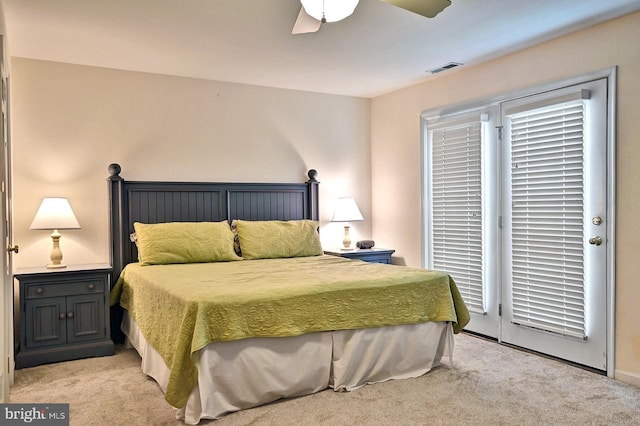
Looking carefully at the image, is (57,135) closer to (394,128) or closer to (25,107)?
(25,107)

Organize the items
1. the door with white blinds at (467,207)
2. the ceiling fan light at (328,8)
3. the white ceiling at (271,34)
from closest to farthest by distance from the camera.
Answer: the ceiling fan light at (328,8) → the white ceiling at (271,34) → the door with white blinds at (467,207)

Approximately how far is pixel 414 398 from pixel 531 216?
1826 mm

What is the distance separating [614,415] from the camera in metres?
2.72

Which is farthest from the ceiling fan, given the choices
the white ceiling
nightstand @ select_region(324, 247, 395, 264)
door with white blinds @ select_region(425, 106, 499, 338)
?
nightstand @ select_region(324, 247, 395, 264)

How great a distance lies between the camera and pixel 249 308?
107 inches

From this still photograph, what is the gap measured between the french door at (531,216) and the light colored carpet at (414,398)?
1.47 ft

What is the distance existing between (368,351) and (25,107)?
335cm

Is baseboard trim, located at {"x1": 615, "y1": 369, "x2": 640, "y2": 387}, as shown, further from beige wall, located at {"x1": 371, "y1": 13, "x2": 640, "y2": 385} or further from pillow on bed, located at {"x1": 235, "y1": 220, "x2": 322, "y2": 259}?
pillow on bed, located at {"x1": 235, "y1": 220, "x2": 322, "y2": 259}

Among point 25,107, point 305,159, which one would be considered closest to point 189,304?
point 25,107

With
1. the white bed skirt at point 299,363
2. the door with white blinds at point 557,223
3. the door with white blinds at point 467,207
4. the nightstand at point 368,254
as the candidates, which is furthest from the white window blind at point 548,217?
the nightstand at point 368,254

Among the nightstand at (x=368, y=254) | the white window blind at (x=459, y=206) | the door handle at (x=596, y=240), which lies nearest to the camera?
the door handle at (x=596, y=240)

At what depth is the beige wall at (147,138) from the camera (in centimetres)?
407

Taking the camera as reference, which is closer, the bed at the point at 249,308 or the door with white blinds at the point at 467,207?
the bed at the point at 249,308

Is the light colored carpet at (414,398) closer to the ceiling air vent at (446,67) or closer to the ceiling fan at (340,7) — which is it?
the ceiling fan at (340,7)
